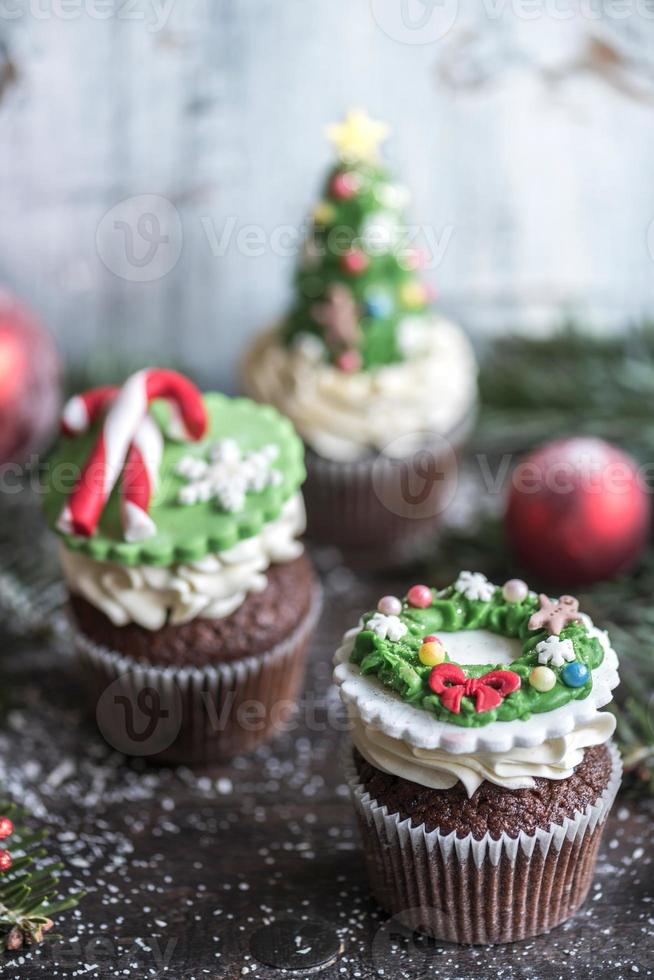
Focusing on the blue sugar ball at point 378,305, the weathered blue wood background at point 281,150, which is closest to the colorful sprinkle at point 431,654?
the blue sugar ball at point 378,305

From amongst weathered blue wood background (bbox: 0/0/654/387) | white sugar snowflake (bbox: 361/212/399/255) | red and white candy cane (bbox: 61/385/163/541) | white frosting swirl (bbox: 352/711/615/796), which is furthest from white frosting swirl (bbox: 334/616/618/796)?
weathered blue wood background (bbox: 0/0/654/387)

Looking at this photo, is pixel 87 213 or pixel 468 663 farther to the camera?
pixel 87 213

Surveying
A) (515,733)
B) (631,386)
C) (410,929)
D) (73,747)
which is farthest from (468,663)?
(631,386)

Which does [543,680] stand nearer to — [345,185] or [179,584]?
[179,584]

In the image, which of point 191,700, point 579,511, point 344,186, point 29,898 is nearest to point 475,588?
point 191,700

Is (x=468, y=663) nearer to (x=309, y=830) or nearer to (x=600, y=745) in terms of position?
(x=600, y=745)

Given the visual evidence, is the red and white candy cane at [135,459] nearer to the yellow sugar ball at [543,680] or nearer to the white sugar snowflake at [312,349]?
the white sugar snowflake at [312,349]
